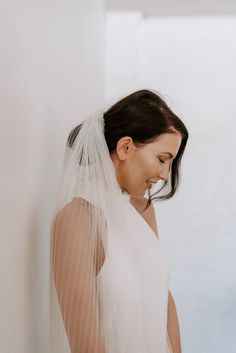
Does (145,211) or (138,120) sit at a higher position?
(138,120)

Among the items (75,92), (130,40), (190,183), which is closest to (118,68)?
(130,40)

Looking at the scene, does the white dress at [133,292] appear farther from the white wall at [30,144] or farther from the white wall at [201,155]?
the white wall at [201,155]

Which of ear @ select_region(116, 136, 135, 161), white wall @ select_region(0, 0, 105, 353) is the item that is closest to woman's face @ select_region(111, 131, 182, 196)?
ear @ select_region(116, 136, 135, 161)

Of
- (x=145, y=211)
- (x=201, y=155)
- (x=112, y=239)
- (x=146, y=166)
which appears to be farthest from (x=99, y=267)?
(x=201, y=155)

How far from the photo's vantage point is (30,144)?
101cm

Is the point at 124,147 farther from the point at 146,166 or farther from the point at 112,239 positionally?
the point at 112,239

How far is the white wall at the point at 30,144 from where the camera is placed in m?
0.86

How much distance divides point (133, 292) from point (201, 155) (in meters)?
1.55

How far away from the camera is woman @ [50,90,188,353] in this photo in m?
0.99

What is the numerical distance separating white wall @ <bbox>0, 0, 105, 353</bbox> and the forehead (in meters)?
0.28

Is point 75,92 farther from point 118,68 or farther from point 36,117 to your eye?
point 118,68

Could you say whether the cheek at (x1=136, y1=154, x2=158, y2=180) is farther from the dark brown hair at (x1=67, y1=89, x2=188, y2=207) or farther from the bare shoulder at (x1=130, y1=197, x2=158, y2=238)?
the bare shoulder at (x1=130, y1=197, x2=158, y2=238)

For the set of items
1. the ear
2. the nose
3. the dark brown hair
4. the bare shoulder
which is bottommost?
the bare shoulder

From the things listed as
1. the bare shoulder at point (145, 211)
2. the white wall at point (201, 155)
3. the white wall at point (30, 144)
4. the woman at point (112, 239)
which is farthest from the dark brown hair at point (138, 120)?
the white wall at point (201, 155)
